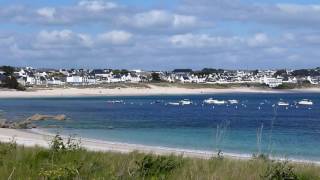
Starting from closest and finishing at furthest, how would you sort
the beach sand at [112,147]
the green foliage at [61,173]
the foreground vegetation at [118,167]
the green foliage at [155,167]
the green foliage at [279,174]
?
the green foliage at [61,173], the green foliage at [279,174], the foreground vegetation at [118,167], the green foliage at [155,167], the beach sand at [112,147]

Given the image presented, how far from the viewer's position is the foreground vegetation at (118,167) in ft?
33.2

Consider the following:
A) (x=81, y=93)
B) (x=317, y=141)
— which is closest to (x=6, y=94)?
(x=81, y=93)

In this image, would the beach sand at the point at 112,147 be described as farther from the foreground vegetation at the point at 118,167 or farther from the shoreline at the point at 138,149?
the foreground vegetation at the point at 118,167

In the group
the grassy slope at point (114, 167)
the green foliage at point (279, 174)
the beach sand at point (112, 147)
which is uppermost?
the green foliage at point (279, 174)

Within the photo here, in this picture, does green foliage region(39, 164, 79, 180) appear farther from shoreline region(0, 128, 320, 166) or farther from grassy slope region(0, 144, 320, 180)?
shoreline region(0, 128, 320, 166)

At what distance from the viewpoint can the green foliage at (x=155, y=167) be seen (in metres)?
10.5

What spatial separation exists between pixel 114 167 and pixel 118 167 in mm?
92

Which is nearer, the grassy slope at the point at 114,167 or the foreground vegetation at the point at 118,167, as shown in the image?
the foreground vegetation at the point at 118,167

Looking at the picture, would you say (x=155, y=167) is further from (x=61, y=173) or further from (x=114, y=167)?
(x=61, y=173)

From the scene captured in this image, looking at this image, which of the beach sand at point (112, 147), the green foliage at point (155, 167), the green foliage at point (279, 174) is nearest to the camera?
the green foliage at point (279, 174)

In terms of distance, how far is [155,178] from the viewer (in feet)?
32.8

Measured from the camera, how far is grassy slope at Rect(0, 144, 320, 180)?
1027cm

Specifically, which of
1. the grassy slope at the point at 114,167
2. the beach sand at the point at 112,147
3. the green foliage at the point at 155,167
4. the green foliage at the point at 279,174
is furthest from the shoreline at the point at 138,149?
the green foliage at the point at 279,174

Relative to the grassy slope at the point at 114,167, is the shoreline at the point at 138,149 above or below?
below
